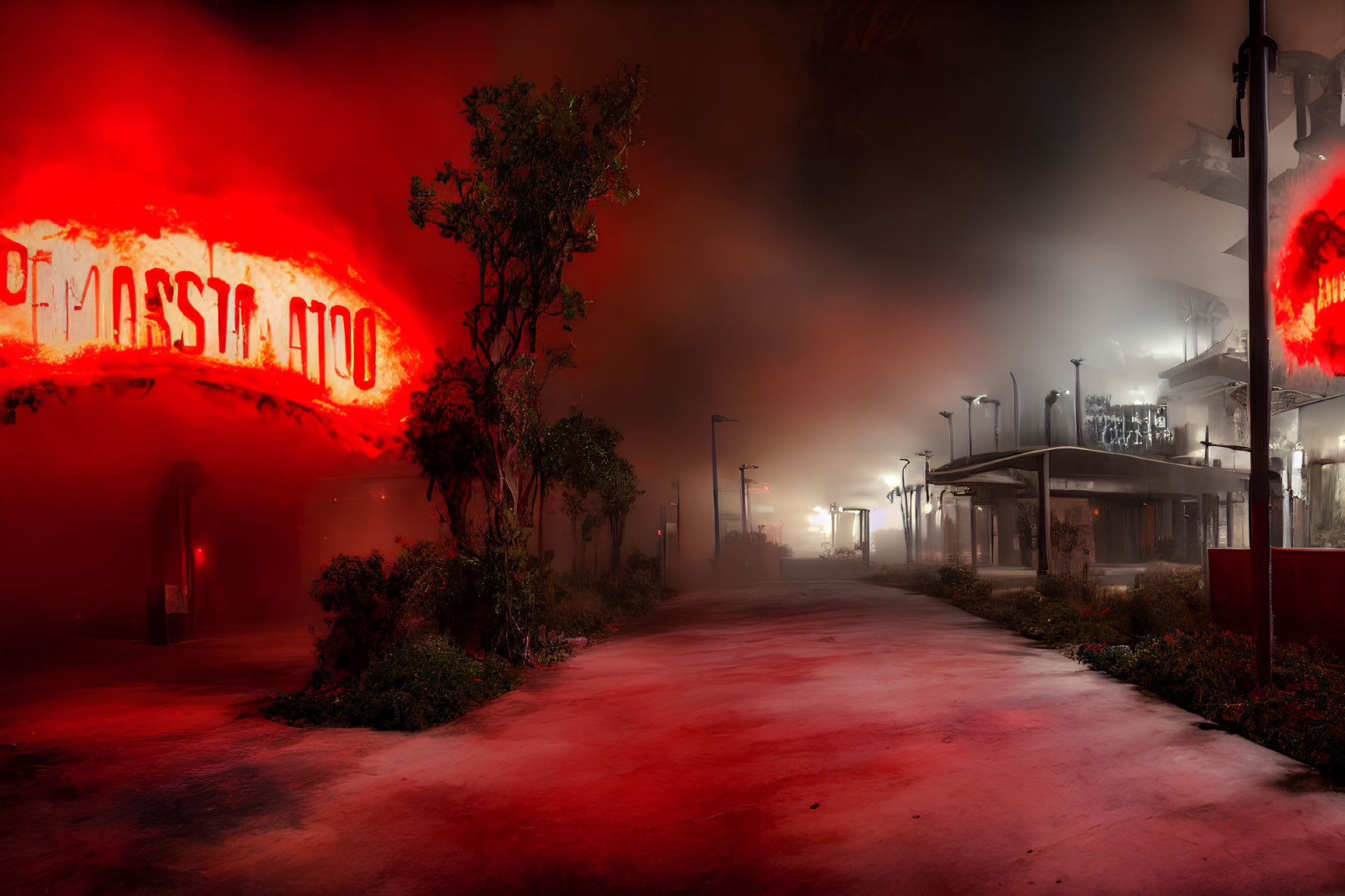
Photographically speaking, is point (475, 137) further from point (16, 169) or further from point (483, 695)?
point (483, 695)

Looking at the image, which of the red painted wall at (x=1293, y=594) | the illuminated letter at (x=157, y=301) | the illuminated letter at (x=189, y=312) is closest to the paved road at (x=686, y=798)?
the red painted wall at (x=1293, y=594)

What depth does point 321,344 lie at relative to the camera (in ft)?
45.4

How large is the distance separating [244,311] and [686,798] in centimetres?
1072

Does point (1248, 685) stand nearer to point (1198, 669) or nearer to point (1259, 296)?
point (1198, 669)

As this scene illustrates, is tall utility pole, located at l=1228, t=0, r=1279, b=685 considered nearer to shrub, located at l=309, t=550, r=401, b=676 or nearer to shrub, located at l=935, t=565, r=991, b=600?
shrub, located at l=309, t=550, r=401, b=676

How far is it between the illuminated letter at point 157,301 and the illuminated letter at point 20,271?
1.42 m

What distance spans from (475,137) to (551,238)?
223cm

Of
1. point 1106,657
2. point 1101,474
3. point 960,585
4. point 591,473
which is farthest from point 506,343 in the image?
point 1101,474

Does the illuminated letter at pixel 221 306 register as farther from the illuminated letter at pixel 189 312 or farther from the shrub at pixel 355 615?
the shrub at pixel 355 615

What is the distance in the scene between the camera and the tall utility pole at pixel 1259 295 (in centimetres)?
966

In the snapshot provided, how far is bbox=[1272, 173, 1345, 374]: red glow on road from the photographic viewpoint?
2197 centimetres

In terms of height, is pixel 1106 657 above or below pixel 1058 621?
above

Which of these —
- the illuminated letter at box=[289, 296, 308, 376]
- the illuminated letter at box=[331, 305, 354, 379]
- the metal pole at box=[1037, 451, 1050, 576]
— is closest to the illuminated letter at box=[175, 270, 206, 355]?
the illuminated letter at box=[289, 296, 308, 376]

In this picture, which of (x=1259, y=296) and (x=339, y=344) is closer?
(x=1259, y=296)
